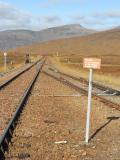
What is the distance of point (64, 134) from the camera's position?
40.7 ft

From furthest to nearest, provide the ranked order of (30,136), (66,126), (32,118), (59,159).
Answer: (32,118) < (66,126) < (30,136) < (59,159)

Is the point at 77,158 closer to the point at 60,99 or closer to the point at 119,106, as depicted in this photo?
the point at 119,106

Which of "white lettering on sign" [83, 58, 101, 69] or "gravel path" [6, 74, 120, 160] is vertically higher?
"white lettering on sign" [83, 58, 101, 69]

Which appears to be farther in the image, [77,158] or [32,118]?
[32,118]

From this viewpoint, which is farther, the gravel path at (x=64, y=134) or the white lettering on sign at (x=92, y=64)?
the white lettering on sign at (x=92, y=64)

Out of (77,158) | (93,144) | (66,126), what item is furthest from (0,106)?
(77,158)

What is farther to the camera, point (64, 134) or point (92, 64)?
point (64, 134)

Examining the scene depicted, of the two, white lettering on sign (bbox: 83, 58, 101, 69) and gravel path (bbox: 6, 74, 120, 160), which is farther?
white lettering on sign (bbox: 83, 58, 101, 69)

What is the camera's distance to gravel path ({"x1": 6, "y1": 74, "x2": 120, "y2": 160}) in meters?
10.2

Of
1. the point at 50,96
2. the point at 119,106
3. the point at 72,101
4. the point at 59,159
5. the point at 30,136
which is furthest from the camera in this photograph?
the point at 50,96

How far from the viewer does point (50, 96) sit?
24172 mm

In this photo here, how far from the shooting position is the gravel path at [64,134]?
33.3ft

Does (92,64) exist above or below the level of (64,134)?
above

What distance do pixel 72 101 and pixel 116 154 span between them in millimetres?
11189
